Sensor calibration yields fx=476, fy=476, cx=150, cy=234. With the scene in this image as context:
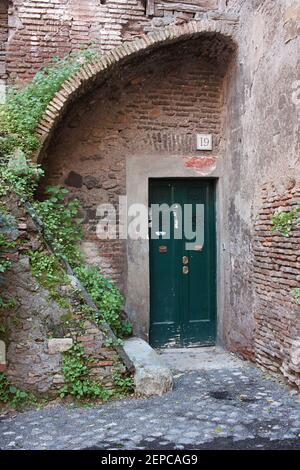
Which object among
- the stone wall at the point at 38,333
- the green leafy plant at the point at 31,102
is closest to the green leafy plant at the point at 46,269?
the stone wall at the point at 38,333

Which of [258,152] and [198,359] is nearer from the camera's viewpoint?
[258,152]

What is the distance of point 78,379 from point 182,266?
8.72ft

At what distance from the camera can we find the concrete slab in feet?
18.5

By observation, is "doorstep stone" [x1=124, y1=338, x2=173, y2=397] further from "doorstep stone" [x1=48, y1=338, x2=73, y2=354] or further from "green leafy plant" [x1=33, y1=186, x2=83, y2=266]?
"green leafy plant" [x1=33, y1=186, x2=83, y2=266]

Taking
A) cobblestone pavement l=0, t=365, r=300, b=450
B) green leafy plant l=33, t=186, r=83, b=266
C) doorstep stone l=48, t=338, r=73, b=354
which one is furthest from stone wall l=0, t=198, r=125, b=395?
green leafy plant l=33, t=186, r=83, b=266

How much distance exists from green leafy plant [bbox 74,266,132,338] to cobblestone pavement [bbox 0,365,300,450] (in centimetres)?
108

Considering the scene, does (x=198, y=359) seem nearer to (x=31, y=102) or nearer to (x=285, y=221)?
(x=285, y=221)

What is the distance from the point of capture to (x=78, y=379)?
14.0ft

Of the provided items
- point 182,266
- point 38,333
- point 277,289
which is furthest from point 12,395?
point 182,266

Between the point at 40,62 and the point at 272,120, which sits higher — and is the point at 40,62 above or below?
above

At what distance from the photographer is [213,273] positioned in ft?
21.9
